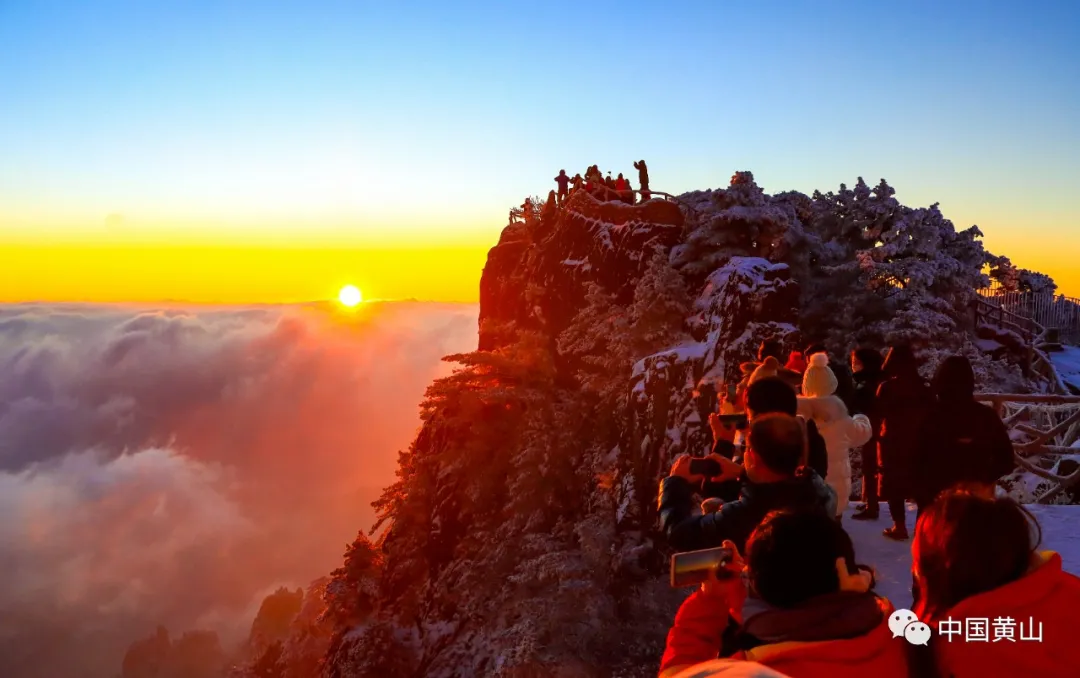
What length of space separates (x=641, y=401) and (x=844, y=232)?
9006 millimetres

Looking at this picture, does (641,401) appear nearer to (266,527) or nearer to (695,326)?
(695,326)

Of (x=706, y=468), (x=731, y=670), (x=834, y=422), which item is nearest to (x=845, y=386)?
(x=834, y=422)

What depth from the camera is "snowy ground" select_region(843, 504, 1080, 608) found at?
624 cm

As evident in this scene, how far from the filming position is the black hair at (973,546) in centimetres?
214

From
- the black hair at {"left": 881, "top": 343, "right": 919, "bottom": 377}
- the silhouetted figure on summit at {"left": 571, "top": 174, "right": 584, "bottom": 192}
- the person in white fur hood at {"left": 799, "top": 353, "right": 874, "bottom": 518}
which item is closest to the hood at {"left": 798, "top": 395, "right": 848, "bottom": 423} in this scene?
the person in white fur hood at {"left": 799, "top": 353, "right": 874, "bottom": 518}

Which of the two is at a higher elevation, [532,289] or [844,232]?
[844,232]

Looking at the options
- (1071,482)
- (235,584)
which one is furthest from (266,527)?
(1071,482)

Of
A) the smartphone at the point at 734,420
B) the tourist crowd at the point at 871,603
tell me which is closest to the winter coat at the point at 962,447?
the smartphone at the point at 734,420

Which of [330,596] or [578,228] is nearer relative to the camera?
[330,596]

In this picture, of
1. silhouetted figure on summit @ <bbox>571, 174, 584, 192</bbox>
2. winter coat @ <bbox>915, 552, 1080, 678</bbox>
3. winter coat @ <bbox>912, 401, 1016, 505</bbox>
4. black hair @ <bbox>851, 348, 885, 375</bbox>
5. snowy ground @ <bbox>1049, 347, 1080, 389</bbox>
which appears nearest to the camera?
winter coat @ <bbox>915, 552, 1080, 678</bbox>

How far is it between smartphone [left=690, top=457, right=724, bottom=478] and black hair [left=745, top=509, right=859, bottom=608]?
4.25 ft

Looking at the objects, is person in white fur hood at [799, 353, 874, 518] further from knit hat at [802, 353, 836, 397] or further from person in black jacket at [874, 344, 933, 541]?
person in black jacket at [874, 344, 933, 541]

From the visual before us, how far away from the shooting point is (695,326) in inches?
645

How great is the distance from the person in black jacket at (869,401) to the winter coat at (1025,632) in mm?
5593
